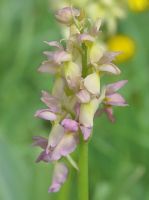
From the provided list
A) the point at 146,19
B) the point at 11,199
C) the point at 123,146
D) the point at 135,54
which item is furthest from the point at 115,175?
the point at 146,19

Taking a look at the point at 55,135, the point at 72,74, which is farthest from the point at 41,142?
the point at 72,74

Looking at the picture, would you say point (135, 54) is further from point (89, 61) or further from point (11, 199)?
point (89, 61)

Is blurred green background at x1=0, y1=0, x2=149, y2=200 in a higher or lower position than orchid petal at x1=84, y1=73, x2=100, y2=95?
lower

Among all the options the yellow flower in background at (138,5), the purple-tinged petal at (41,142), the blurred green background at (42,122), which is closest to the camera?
the purple-tinged petal at (41,142)

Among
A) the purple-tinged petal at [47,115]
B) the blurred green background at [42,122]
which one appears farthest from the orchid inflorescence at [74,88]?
the blurred green background at [42,122]

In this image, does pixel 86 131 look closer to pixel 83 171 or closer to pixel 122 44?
pixel 83 171

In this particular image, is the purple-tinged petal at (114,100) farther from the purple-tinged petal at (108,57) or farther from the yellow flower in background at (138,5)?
the yellow flower in background at (138,5)

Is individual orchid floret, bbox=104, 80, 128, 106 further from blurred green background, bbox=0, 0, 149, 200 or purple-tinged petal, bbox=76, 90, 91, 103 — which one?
blurred green background, bbox=0, 0, 149, 200

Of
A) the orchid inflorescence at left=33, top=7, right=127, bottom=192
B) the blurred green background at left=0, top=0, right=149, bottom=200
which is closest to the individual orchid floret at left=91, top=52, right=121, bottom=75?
the orchid inflorescence at left=33, top=7, right=127, bottom=192
